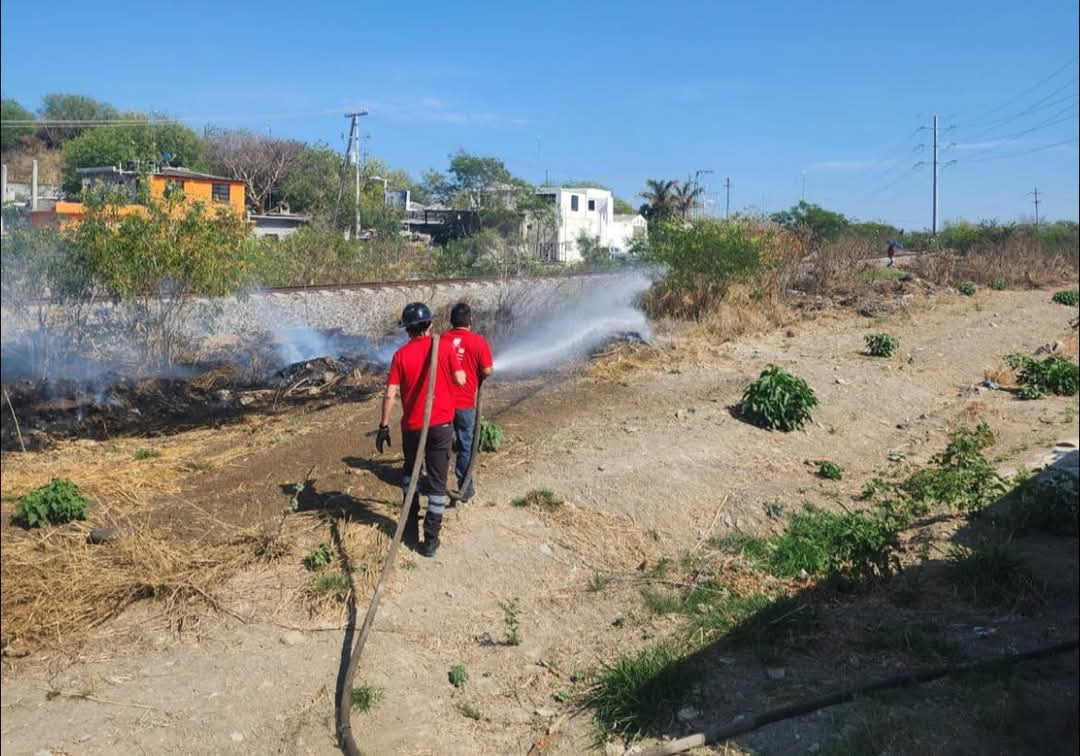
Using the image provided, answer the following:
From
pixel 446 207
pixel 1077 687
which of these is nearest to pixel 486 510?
pixel 1077 687

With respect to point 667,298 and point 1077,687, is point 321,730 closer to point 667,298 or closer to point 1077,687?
point 1077,687

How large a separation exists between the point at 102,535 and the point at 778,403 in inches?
277

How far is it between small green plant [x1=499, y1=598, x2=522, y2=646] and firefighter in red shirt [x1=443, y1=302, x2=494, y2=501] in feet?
4.30

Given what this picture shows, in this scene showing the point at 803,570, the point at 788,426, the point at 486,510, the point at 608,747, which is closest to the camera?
the point at 608,747

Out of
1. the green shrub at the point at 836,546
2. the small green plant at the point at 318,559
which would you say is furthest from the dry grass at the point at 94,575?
the green shrub at the point at 836,546

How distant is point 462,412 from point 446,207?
34029 millimetres

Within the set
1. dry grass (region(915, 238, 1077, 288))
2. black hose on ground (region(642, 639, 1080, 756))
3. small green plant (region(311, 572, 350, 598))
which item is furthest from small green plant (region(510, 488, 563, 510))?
dry grass (region(915, 238, 1077, 288))

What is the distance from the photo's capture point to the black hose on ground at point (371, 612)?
450 cm

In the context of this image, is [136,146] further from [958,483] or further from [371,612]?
[958,483]

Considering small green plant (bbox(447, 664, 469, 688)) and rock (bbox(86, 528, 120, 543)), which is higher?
rock (bbox(86, 528, 120, 543))

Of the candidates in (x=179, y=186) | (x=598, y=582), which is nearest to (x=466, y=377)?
(x=598, y=582)

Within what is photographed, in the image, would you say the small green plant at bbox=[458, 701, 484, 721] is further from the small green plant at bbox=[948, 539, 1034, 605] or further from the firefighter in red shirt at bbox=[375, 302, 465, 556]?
the small green plant at bbox=[948, 539, 1034, 605]

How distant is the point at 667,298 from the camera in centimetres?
1742

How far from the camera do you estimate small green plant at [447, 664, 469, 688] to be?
17.1 ft
